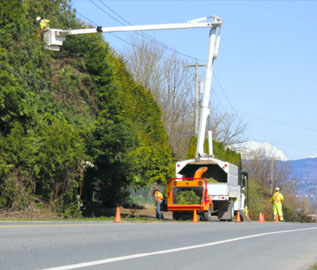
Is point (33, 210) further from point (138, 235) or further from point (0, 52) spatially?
point (138, 235)

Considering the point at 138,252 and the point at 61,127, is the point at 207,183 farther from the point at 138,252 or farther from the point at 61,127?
the point at 138,252

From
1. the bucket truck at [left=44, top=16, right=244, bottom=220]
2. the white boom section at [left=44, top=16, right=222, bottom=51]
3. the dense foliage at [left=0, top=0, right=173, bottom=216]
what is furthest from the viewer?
the bucket truck at [left=44, top=16, right=244, bottom=220]

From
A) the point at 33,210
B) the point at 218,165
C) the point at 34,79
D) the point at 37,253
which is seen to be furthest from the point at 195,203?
the point at 37,253

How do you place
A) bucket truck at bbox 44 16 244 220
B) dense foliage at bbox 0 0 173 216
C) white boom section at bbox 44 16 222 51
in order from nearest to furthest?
white boom section at bbox 44 16 222 51 < dense foliage at bbox 0 0 173 216 < bucket truck at bbox 44 16 244 220

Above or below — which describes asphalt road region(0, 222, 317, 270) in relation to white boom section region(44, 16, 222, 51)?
below

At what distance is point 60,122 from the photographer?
80.3ft

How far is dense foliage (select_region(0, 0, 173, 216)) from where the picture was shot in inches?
888

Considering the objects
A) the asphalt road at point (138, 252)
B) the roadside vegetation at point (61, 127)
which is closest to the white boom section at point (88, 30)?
the roadside vegetation at point (61, 127)

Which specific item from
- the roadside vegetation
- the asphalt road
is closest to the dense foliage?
the roadside vegetation

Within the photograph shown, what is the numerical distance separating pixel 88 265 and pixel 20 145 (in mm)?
15606

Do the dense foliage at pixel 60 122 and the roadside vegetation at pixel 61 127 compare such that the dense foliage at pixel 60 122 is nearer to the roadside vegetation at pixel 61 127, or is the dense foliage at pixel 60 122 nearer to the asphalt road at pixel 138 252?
the roadside vegetation at pixel 61 127

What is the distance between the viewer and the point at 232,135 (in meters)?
65.0

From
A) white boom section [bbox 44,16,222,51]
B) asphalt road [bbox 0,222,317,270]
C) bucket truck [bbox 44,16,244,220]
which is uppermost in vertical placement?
white boom section [bbox 44,16,222,51]

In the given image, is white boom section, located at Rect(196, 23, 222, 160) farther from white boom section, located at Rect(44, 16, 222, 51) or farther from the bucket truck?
white boom section, located at Rect(44, 16, 222, 51)
